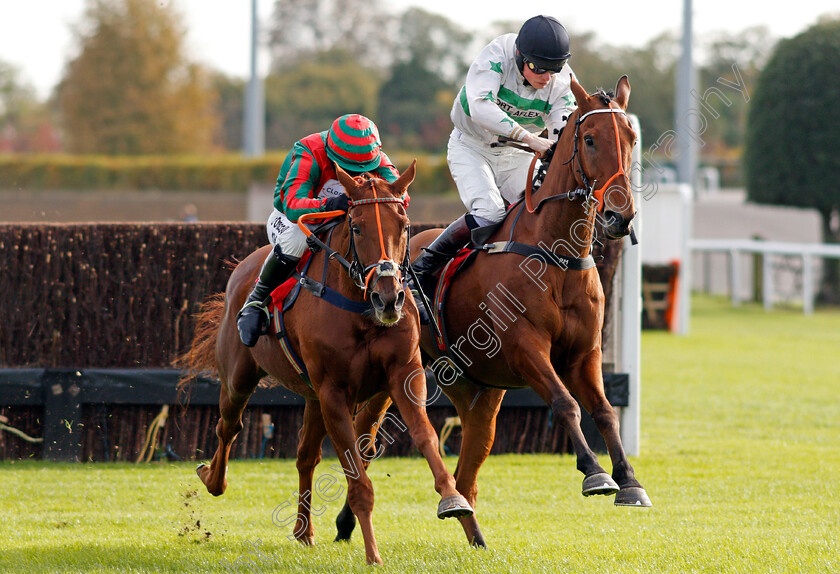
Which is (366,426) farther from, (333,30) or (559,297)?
(333,30)

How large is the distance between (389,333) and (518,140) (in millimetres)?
1260

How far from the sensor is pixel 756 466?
7.66 m

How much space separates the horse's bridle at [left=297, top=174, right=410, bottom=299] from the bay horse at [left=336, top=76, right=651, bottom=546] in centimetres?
66

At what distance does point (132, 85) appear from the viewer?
39656mm

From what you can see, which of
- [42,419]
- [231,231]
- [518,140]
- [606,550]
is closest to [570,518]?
[606,550]

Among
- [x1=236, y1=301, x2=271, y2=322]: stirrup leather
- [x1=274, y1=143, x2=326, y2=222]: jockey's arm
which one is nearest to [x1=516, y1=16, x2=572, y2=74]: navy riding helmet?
[x1=274, y1=143, x2=326, y2=222]: jockey's arm

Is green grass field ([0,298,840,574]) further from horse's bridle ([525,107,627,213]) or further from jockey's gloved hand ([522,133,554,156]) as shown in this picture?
jockey's gloved hand ([522,133,554,156])

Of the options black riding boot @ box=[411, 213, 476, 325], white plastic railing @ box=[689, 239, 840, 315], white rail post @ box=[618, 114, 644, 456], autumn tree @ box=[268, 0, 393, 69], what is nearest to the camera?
black riding boot @ box=[411, 213, 476, 325]

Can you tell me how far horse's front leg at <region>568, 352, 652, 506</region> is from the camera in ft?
14.6

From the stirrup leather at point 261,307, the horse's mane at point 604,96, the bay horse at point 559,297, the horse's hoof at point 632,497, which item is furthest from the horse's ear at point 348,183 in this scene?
the horse's hoof at point 632,497

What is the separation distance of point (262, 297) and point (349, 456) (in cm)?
113

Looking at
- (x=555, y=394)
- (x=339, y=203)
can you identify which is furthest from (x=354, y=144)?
(x=555, y=394)

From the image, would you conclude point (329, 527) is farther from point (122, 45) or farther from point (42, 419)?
point (122, 45)

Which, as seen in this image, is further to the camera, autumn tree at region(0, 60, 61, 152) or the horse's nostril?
autumn tree at region(0, 60, 61, 152)
